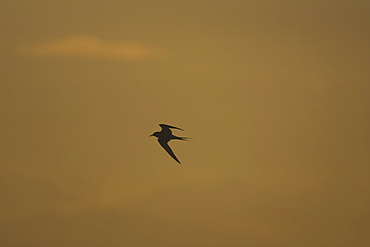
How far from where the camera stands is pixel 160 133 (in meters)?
16.0
